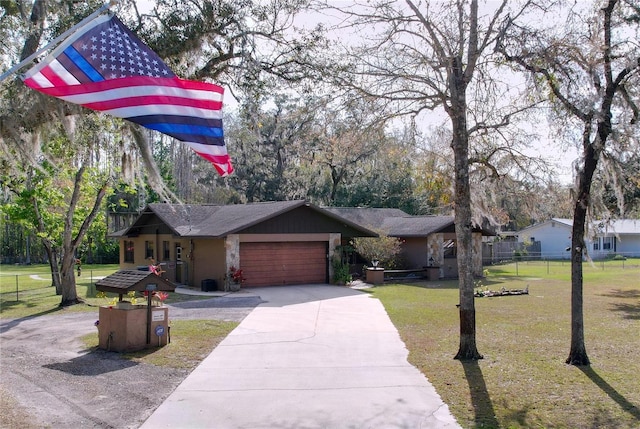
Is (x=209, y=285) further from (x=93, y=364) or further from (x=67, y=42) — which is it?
(x=67, y=42)

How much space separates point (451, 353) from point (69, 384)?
21.5 feet

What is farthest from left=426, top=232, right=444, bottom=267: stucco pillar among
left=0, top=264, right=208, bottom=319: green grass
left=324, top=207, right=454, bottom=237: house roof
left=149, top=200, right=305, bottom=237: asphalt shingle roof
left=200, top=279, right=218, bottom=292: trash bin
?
left=0, top=264, right=208, bottom=319: green grass

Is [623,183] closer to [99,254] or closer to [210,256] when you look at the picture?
[210,256]

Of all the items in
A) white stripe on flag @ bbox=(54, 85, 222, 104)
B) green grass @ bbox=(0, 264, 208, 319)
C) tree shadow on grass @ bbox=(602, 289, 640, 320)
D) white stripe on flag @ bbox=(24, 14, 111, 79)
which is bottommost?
tree shadow on grass @ bbox=(602, 289, 640, 320)

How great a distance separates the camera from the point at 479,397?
829 cm

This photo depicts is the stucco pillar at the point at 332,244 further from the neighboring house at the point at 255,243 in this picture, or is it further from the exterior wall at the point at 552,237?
the exterior wall at the point at 552,237

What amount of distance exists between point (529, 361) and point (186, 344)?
6.56 meters

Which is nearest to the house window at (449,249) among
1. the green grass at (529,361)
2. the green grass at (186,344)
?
the green grass at (529,361)

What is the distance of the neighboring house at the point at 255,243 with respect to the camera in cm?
2419

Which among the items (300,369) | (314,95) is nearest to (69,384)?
(300,369)

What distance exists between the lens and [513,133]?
40.1ft

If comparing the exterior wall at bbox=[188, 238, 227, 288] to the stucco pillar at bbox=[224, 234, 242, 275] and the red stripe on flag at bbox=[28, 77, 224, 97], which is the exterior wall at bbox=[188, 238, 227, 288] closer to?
the stucco pillar at bbox=[224, 234, 242, 275]

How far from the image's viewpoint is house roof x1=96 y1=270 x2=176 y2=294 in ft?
38.2

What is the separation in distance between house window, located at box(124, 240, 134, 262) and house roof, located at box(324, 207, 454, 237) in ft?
36.9
